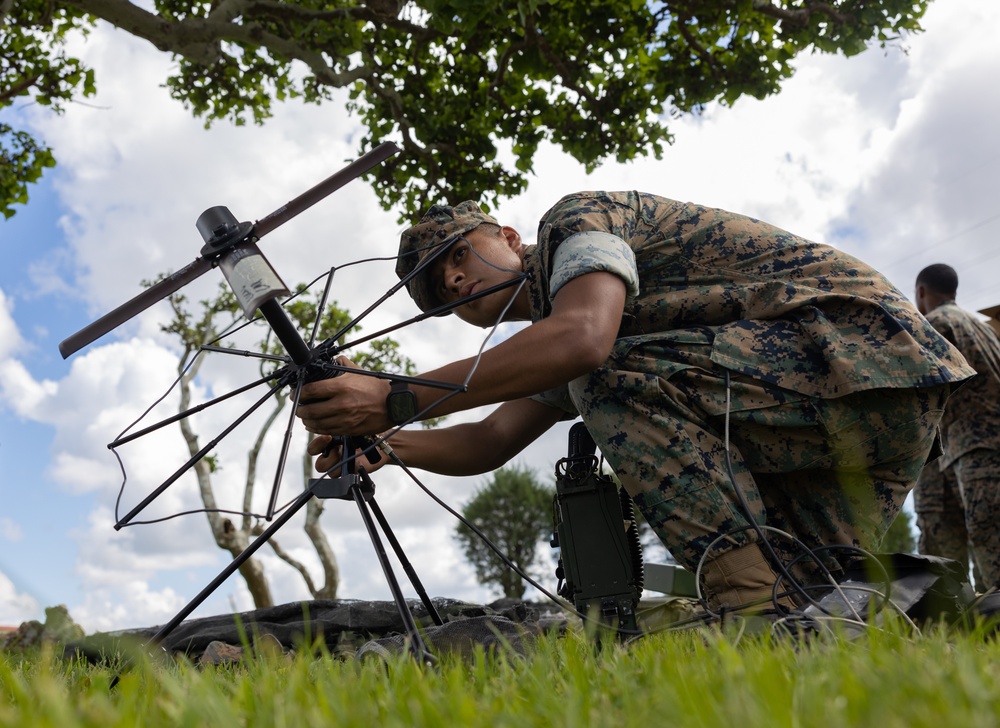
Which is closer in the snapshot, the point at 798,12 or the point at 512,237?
the point at 512,237

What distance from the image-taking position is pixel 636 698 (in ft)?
3.19

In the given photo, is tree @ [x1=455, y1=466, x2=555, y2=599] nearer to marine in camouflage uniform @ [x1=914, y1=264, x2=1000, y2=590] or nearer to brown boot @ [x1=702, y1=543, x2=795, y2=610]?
marine in camouflage uniform @ [x1=914, y1=264, x2=1000, y2=590]

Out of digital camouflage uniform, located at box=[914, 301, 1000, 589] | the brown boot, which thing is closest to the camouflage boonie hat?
the brown boot

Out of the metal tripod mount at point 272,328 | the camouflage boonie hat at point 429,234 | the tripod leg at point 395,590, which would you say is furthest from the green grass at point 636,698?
the camouflage boonie hat at point 429,234

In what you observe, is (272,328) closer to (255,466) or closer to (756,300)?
(756,300)

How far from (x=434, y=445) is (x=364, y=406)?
959 millimetres

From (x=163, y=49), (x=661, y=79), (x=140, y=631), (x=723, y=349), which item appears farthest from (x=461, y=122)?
(x=723, y=349)

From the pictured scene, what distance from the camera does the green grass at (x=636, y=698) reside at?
775mm

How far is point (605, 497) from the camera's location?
2643 mm

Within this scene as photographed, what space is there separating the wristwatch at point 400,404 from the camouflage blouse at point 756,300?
558 millimetres

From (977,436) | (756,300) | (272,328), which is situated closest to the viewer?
(272,328)

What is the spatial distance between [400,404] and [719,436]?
103 cm

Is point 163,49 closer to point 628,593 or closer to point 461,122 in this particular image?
point 461,122

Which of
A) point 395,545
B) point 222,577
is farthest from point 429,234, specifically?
point 222,577
